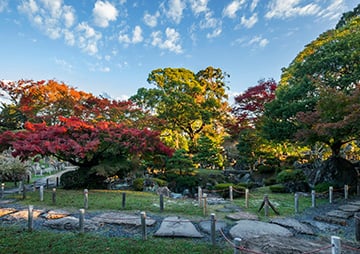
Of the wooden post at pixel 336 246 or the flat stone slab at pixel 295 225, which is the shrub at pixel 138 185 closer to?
the flat stone slab at pixel 295 225

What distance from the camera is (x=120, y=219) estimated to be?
6.32 metres

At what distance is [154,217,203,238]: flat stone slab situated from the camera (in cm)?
522

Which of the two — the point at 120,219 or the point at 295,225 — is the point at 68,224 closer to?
the point at 120,219

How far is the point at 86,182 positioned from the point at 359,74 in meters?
14.3

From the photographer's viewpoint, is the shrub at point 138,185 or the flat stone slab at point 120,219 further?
the shrub at point 138,185

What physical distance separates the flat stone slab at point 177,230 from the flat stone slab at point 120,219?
0.56 m

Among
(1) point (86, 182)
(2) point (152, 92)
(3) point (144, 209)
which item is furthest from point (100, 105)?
(3) point (144, 209)

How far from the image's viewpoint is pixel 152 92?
744 inches

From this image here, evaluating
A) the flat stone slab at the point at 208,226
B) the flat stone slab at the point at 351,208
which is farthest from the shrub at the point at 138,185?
the flat stone slab at the point at 351,208

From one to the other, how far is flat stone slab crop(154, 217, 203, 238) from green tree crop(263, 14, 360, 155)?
24.3 feet

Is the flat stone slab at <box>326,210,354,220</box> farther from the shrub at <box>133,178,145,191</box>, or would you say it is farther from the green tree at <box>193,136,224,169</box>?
the green tree at <box>193,136,224,169</box>

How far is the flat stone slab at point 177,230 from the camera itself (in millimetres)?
5223

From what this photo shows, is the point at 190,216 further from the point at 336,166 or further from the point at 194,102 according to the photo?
the point at 194,102

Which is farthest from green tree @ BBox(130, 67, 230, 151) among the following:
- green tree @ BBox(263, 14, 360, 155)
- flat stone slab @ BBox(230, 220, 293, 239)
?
flat stone slab @ BBox(230, 220, 293, 239)
